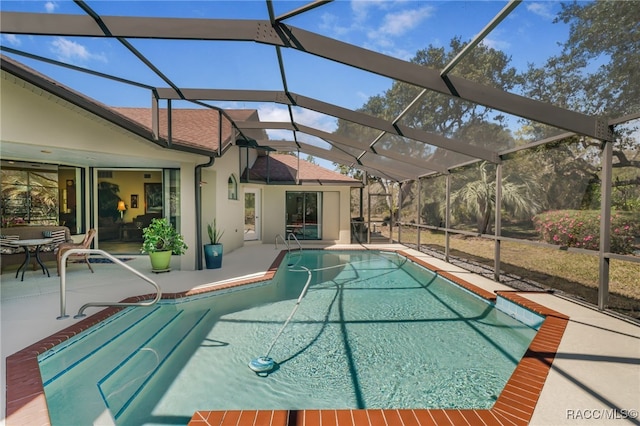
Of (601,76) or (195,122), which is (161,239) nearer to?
(195,122)

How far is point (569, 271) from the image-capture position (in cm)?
857

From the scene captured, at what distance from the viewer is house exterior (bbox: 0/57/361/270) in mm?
5742

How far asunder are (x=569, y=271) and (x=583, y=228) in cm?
261

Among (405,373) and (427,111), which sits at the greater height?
(427,111)

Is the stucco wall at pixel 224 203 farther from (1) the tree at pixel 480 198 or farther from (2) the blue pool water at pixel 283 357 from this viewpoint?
(1) the tree at pixel 480 198

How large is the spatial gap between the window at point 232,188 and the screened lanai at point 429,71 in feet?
15.1

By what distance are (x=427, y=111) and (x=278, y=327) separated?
5.33 m

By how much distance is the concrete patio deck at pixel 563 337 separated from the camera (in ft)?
9.22

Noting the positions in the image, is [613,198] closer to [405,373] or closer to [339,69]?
[405,373]

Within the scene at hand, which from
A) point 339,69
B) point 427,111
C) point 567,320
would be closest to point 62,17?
point 339,69

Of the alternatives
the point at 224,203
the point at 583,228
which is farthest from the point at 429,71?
the point at 224,203

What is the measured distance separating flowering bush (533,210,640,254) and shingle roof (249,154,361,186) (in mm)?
8196

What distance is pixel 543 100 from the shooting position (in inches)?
196

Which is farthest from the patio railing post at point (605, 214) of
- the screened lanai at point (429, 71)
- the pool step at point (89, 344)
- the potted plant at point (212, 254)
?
the potted plant at point (212, 254)
